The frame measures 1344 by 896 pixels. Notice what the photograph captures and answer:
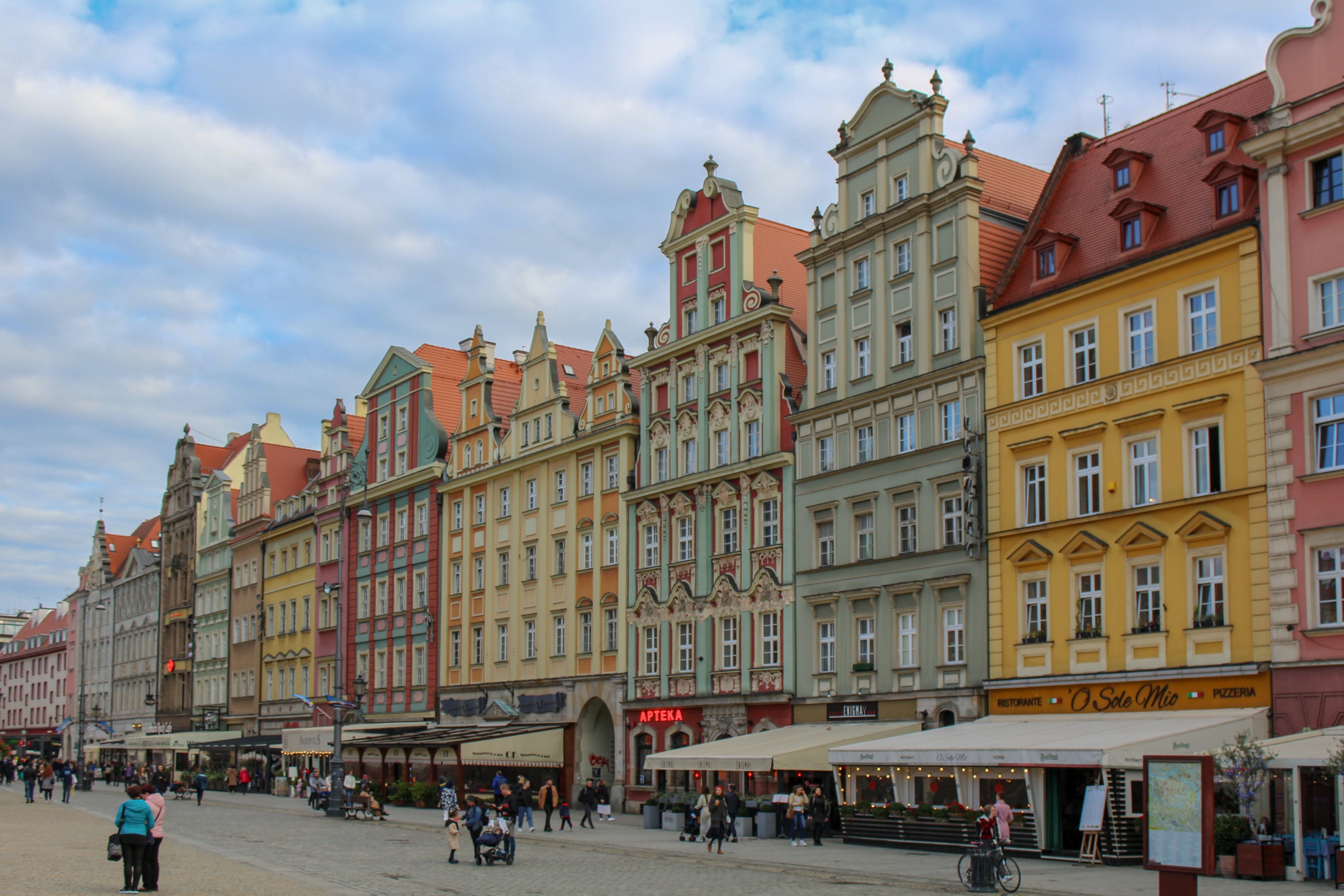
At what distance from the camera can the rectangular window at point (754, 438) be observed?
4703 centimetres

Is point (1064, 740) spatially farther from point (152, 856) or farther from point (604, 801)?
point (604, 801)

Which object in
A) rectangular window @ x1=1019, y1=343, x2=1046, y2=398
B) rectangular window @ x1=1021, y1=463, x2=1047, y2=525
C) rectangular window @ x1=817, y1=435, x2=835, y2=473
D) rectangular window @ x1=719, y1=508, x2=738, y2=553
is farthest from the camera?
rectangular window @ x1=719, y1=508, x2=738, y2=553

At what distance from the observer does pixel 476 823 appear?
30.0 metres

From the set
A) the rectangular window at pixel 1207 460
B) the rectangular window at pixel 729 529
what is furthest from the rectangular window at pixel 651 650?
the rectangular window at pixel 1207 460

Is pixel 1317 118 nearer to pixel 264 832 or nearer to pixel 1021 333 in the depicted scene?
pixel 1021 333

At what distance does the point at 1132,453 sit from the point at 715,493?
17183 mm

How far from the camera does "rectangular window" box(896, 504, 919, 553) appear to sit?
132 ft

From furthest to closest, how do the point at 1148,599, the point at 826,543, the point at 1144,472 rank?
the point at 826,543, the point at 1144,472, the point at 1148,599

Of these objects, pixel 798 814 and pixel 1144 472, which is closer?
pixel 1144 472

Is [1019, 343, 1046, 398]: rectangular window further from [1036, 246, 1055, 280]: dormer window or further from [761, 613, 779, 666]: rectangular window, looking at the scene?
[761, 613, 779, 666]: rectangular window

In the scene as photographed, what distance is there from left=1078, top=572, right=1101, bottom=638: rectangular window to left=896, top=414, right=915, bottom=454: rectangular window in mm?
7042

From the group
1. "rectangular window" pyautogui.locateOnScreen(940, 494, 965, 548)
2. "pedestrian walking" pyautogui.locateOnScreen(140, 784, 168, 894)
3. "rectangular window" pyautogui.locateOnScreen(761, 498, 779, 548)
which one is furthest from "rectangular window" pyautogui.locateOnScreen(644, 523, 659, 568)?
"pedestrian walking" pyautogui.locateOnScreen(140, 784, 168, 894)

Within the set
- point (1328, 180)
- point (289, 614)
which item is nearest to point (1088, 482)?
point (1328, 180)

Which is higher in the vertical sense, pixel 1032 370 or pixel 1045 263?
pixel 1045 263
